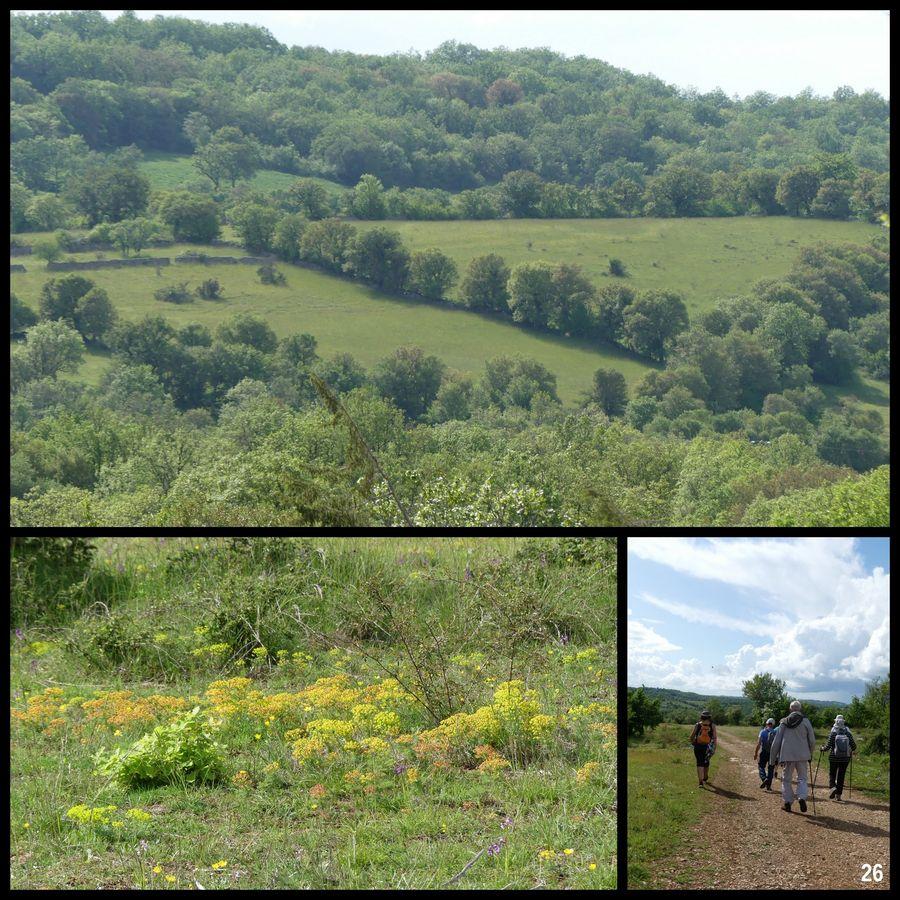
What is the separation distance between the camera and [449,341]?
86.4 feet

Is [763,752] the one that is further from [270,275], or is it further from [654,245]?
[654,245]

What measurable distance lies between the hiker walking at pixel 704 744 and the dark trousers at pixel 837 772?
29 centimetres

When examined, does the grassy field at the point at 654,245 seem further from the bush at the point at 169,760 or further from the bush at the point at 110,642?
the bush at the point at 169,760

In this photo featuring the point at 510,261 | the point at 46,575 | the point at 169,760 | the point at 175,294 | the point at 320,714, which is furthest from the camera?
the point at 175,294

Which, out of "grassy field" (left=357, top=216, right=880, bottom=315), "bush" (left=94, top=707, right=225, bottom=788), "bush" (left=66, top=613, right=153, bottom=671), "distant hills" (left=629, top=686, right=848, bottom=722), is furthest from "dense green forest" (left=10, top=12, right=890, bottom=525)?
"distant hills" (left=629, top=686, right=848, bottom=722)

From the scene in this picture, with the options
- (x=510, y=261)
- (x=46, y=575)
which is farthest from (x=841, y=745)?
(x=510, y=261)

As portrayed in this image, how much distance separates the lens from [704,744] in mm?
2854

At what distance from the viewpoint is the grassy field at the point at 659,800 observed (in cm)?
284

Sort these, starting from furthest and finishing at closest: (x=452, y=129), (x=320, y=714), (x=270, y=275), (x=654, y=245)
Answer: (x=452, y=129) < (x=654, y=245) < (x=270, y=275) < (x=320, y=714)

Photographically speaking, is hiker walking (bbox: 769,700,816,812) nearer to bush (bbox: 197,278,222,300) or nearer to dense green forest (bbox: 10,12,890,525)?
dense green forest (bbox: 10,12,890,525)

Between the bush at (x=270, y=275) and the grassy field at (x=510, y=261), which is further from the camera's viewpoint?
the bush at (x=270, y=275)

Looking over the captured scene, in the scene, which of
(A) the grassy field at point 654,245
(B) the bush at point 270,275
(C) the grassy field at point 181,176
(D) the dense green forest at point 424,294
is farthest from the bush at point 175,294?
(A) the grassy field at point 654,245

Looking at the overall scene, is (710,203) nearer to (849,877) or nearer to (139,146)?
(139,146)

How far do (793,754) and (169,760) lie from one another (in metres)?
1.56
